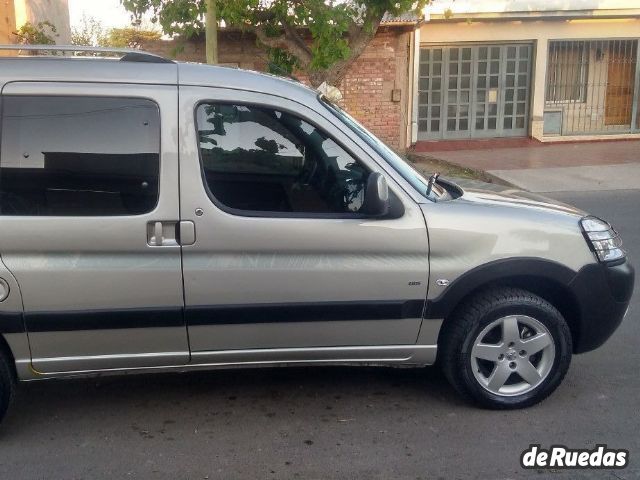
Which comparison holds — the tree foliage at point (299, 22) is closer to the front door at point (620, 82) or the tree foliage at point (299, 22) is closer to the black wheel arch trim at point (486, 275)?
the black wheel arch trim at point (486, 275)

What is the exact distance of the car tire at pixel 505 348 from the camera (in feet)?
13.7

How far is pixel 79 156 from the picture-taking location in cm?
384

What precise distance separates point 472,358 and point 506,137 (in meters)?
16.4

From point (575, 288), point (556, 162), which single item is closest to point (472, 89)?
point (556, 162)

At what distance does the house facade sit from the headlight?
1446cm

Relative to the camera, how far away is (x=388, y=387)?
4695 mm

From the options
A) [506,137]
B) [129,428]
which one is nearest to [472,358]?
[129,428]

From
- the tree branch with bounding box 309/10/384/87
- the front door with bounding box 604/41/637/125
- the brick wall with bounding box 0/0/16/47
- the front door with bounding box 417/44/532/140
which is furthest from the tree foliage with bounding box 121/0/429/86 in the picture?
the front door with bounding box 604/41/637/125

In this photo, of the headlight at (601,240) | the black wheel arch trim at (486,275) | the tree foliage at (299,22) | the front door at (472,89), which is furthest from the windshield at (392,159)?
the front door at (472,89)

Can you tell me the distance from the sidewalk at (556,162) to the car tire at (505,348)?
9.13 m

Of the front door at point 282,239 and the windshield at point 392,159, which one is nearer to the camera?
the front door at point 282,239

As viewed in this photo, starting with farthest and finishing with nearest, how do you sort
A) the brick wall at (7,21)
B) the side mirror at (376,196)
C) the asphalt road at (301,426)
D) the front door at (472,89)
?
the front door at (472,89) → the brick wall at (7,21) → the side mirror at (376,196) → the asphalt road at (301,426)

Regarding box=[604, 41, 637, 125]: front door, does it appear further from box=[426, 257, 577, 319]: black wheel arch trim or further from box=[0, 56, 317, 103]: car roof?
box=[0, 56, 317, 103]: car roof

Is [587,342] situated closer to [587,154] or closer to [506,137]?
[587,154]
